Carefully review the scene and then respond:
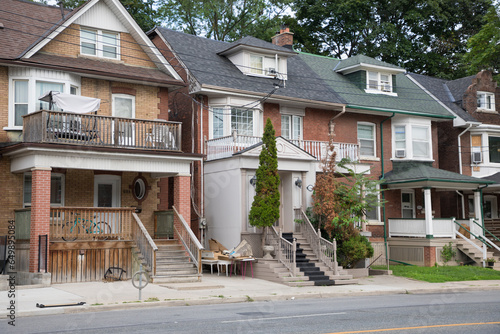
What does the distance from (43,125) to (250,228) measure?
28.9 ft

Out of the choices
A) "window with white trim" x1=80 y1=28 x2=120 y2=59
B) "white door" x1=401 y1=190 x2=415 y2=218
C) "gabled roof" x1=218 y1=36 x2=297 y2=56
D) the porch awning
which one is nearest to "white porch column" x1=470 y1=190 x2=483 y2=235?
the porch awning

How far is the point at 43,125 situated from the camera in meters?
18.7

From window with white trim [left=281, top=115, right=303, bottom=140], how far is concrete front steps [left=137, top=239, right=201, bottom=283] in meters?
8.89

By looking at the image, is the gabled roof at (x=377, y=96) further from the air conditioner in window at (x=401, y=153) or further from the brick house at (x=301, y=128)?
the air conditioner in window at (x=401, y=153)

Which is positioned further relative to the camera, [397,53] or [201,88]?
[397,53]

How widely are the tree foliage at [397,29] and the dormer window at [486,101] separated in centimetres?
1207

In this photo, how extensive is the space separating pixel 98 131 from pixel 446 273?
15204 millimetres

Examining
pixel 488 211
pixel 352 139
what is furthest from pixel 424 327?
pixel 488 211

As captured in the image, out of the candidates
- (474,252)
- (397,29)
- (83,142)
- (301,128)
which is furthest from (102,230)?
(397,29)

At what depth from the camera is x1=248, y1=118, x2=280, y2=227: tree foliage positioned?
2170cm

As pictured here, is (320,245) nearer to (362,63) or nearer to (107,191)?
(107,191)

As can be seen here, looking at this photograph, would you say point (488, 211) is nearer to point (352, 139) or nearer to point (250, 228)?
point (352, 139)

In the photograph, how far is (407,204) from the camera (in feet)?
102

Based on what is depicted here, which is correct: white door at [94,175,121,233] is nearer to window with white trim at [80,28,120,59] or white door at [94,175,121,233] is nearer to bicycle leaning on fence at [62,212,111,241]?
bicycle leaning on fence at [62,212,111,241]
